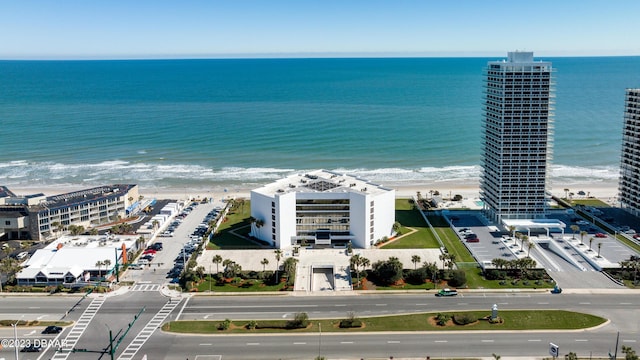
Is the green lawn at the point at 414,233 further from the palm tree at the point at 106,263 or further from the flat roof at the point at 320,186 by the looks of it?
the palm tree at the point at 106,263

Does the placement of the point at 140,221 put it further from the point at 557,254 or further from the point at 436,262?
the point at 557,254

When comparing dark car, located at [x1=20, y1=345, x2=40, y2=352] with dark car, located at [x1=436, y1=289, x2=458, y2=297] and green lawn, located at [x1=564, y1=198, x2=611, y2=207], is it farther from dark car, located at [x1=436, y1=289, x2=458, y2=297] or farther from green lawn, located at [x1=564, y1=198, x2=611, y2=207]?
green lawn, located at [x1=564, y1=198, x2=611, y2=207]

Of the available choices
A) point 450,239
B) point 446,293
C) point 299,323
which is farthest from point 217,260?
point 450,239

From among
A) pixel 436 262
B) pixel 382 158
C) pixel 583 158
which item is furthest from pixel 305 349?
pixel 583 158

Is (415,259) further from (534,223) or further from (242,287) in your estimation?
(534,223)

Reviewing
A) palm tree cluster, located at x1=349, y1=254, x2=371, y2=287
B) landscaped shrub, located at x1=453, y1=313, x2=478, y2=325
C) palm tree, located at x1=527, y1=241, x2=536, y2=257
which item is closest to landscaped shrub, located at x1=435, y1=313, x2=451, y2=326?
landscaped shrub, located at x1=453, y1=313, x2=478, y2=325

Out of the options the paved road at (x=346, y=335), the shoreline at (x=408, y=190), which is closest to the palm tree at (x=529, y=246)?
the paved road at (x=346, y=335)
